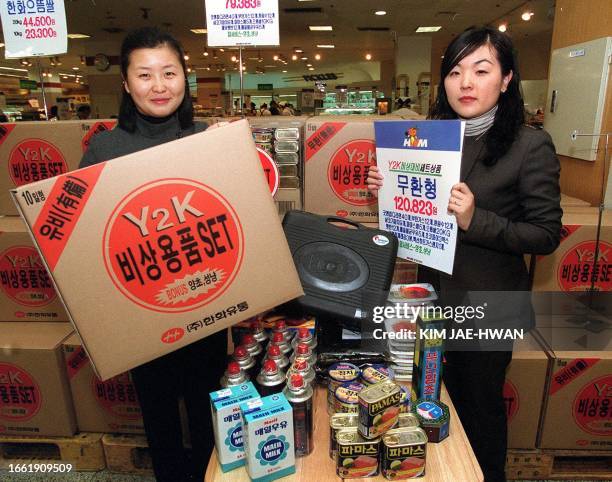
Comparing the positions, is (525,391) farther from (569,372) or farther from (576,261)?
(576,261)

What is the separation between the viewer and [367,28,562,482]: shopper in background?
A: 48.1 inches

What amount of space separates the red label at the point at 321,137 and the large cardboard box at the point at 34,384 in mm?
1323

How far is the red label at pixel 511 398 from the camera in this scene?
1.83m

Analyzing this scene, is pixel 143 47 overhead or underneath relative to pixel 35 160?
overhead

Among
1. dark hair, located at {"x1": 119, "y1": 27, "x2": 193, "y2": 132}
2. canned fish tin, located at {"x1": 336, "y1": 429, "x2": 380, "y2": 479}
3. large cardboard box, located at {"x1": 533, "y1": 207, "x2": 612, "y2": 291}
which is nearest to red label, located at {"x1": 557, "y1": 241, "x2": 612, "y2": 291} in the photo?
large cardboard box, located at {"x1": 533, "y1": 207, "x2": 612, "y2": 291}

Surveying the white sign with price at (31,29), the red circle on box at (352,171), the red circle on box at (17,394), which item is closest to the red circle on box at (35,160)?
the white sign with price at (31,29)

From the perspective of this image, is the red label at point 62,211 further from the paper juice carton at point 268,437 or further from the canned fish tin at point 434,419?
the canned fish tin at point 434,419

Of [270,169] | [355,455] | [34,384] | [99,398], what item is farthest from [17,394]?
[355,455]

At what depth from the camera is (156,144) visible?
1386mm

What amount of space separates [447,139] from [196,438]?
4.20 ft

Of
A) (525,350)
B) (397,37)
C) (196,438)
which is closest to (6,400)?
(196,438)

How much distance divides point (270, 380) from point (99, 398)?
129 cm

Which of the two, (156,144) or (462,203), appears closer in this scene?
(462,203)

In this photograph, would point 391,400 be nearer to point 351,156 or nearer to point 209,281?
point 209,281
